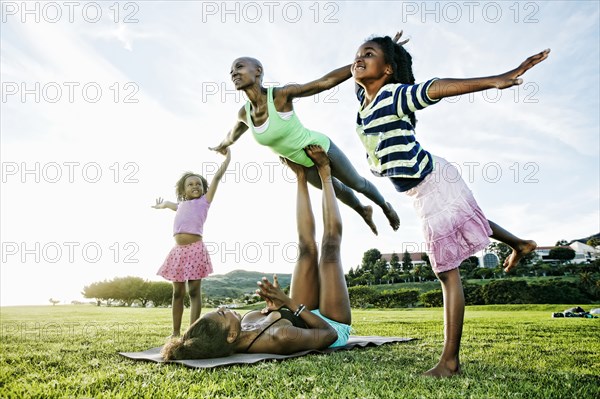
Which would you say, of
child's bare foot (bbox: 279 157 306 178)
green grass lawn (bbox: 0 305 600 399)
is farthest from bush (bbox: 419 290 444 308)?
child's bare foot (bbox: 279 157 306 178)

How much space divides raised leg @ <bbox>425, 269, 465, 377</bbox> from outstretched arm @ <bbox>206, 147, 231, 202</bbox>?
3.95 meters

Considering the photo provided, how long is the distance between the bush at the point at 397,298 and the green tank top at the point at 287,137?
20674mm

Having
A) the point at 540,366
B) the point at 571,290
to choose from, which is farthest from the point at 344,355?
the point at 571,290

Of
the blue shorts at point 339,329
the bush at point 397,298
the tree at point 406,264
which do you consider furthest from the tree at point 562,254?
the blue shorts at point 339,329

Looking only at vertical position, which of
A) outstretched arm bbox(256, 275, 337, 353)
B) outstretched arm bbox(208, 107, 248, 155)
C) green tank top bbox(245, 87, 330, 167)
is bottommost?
outstretched arm bbox(256, 275, 337, 353)

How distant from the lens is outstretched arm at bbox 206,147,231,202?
623 centimetres

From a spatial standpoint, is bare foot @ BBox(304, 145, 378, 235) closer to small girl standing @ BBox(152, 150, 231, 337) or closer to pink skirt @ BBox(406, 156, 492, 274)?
pink skirt @ BBox(406, 156, 492, 274)

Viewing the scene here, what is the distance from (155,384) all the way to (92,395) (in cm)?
37

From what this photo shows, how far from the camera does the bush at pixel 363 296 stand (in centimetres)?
2371

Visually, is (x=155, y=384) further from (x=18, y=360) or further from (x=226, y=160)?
(x=226, y=160)

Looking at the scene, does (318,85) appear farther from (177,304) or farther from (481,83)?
(177,304)

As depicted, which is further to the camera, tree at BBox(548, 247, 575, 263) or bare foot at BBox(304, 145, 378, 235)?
tree at BBox(548, 247, 575, 263)

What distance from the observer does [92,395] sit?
2510 millimetres

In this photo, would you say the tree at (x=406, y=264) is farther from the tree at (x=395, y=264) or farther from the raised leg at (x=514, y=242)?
the raised leg at (x=514, y=242)
